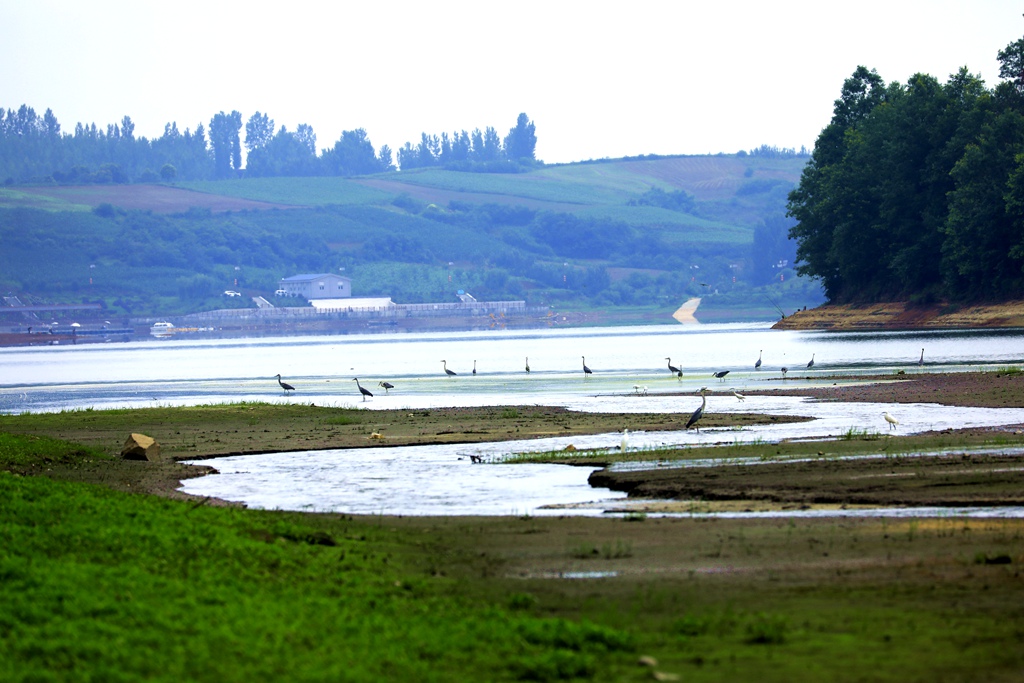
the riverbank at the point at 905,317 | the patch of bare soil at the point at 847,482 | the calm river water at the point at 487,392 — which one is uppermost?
the riverbank at the point at 905,317

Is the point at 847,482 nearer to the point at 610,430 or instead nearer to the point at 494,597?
the point at 494,597

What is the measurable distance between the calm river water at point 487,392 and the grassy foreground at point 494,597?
4.70 metres

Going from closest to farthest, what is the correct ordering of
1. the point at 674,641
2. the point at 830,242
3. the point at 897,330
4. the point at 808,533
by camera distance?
1. the point at 674,641
2. the point at 808,533
3. the point at 897,330
4. the point at 830,242

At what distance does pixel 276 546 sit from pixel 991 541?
341 inches

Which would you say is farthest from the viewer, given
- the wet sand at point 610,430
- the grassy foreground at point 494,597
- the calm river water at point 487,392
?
the calm river water at point 487,392

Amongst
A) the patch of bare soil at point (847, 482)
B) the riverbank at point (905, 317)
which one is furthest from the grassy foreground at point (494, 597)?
the riverbank at point (905, 317)

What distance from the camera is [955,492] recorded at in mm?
19125

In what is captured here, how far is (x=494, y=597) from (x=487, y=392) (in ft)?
146

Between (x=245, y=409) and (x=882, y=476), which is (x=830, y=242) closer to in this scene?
(x=245, y=409)

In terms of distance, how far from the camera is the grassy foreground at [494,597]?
1062 centimetres

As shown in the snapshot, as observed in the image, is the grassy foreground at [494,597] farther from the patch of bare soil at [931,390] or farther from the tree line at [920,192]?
the tree line at [920,192]

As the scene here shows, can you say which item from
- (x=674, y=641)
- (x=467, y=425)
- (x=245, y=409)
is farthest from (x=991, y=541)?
(x=245, y=409)

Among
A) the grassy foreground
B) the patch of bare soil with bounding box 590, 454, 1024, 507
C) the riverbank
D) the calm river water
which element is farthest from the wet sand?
the riverbank

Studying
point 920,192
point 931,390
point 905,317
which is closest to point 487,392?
point 931,390
